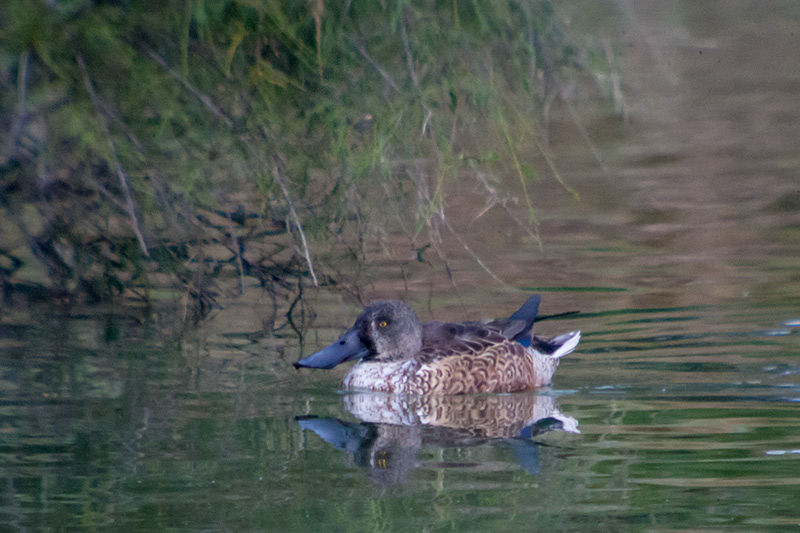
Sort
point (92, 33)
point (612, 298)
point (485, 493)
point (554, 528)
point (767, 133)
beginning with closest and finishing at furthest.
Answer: point (554, 528) → point (485, 493) → point (92, 33) → point (612, 298) → point (767, 133)

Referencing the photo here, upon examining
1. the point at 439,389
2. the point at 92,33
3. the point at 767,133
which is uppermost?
the point at 767,133

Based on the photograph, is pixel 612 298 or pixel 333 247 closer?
pixel 333 247

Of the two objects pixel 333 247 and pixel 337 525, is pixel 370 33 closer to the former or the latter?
pixel 333 247

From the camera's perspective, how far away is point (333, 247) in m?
8.25

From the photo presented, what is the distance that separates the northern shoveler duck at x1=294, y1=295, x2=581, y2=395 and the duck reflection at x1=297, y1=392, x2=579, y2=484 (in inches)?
4.3

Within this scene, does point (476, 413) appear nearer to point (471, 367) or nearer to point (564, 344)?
point (471, 367)

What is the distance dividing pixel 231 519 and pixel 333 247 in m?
3.80

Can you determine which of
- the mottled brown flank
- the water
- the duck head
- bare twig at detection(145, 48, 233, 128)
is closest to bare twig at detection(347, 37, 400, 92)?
bare twig at detection(145, 48, 233, 128)

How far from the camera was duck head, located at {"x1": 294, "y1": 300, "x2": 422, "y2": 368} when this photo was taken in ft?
24.0

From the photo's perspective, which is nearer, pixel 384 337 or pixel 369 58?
pixel 369 58

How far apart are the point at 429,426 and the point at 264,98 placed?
191 cm

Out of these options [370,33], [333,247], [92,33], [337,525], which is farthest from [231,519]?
[333,247]

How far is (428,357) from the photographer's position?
722 centimetres

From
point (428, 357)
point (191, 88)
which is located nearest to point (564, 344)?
point (428, 357)
